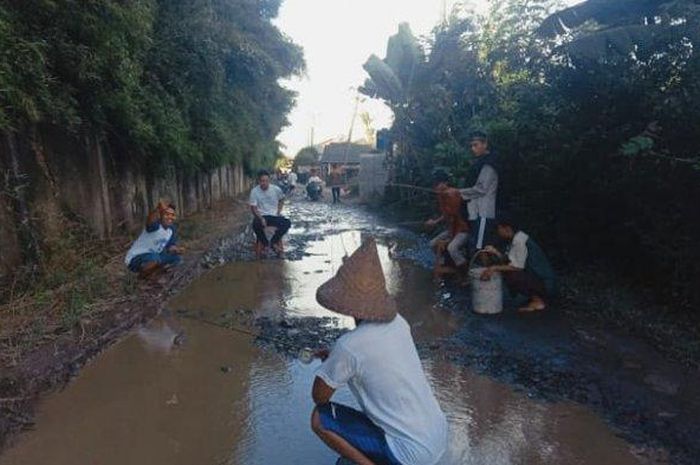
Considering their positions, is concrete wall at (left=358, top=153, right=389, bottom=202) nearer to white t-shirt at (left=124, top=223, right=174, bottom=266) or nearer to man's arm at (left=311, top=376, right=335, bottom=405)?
white t-shirt at (left=124, top=223, right=174, bottom=266)

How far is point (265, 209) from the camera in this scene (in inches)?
392

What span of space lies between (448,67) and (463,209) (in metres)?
8.11

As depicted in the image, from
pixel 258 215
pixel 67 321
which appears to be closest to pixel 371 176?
pixel 258 215

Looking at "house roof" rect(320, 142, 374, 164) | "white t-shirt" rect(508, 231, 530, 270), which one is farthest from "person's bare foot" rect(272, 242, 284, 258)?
"house roof" rect(320, 142, 374, 164)

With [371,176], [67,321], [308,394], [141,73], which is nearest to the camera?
[308,394]

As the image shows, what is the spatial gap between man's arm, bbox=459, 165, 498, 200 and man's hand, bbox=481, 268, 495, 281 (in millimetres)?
1354

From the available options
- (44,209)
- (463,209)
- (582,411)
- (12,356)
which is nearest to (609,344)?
(582,411)

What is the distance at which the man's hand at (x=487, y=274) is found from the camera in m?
5.88

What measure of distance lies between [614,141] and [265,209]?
5913mm

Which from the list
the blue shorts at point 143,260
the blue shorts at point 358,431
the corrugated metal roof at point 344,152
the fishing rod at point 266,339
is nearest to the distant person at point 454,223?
the fishing rod at point 266,339

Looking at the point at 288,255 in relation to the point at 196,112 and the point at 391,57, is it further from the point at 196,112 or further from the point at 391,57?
the point at 391,57

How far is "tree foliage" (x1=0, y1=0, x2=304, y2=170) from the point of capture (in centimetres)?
532

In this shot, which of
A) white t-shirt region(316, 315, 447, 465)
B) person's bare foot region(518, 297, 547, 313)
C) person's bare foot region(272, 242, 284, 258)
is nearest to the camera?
white t-shirt region(316, 315, 447, 465)

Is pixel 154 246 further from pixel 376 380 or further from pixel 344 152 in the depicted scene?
pixel 344 152
